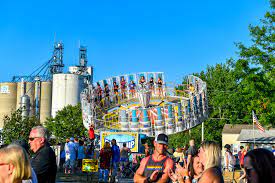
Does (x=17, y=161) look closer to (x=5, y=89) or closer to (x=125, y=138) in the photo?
(x=125, y=138)

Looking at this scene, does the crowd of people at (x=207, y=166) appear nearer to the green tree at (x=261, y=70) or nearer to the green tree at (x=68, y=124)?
the green tree at (x=261, y=70)

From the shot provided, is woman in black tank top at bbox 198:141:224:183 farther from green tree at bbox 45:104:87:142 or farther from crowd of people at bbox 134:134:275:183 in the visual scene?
green tree at bbox 45:104:87:142

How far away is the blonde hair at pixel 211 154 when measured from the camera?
4.88 meters

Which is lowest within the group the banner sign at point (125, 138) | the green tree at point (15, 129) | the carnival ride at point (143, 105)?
the banner sign at point (125, 138)

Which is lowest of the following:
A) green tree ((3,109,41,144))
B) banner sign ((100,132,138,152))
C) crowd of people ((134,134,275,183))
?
crowd of people ((134,134,275,183))

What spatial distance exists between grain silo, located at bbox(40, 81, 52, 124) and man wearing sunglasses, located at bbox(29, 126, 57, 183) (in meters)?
85.8

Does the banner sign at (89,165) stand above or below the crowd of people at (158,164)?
below

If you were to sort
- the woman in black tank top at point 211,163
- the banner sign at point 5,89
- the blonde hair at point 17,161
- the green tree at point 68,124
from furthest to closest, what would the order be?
1. the banner sign at point 5,89
2. the green tree at point 68,124
3. the woman in black tank top at point 211,163
4. the blonde hair at point 17,161

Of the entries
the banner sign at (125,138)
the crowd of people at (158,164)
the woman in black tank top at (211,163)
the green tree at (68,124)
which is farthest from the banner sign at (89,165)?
the green tree at (68,124)

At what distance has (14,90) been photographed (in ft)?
292

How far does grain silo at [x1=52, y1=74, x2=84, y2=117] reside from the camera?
283 feet

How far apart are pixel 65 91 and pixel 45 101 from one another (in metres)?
6.27

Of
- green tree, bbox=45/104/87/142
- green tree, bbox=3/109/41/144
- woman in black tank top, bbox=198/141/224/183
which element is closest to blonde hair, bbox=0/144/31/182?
woman in black tank top, bbox=198/141/224/183

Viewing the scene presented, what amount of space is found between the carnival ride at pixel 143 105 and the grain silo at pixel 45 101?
1905 inches
